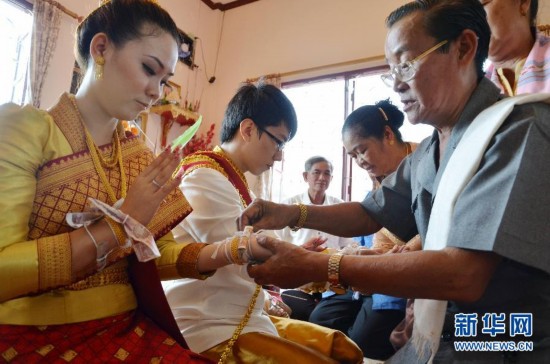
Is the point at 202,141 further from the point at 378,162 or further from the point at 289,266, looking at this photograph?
the point at 289,266

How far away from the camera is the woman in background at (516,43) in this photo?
1.69 m

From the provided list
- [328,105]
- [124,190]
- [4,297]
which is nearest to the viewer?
[4,297]

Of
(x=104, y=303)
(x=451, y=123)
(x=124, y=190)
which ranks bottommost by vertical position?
(x=104, y=303)

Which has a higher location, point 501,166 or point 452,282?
point 501,166

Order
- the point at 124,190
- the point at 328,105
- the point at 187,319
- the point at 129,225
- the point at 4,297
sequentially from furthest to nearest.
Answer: the point at 328,105 < the point at 187,319 < the point at 124,190 < the point at 129,225 < the point at 4,297

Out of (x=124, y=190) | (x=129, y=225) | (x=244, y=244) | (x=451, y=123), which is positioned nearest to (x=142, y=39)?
(x=124, y=190)

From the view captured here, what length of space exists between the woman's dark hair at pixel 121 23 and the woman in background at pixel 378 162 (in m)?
1.44

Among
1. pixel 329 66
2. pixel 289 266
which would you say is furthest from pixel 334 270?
pixel 329 66

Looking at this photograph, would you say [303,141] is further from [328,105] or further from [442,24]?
[442,24]

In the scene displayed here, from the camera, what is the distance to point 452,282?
3.04 ft

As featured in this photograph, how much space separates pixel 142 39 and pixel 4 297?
0.80 metres

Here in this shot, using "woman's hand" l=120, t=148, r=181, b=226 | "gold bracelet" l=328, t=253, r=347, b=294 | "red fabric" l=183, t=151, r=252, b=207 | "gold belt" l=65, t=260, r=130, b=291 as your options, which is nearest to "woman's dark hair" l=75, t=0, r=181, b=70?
"woman's hand" l=120, t=148, r=181, b=226

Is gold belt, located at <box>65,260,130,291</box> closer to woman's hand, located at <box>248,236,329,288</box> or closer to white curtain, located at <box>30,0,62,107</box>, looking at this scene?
woman's hand, located at <box>248,236,329,288</box>

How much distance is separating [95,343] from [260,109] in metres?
1.13
